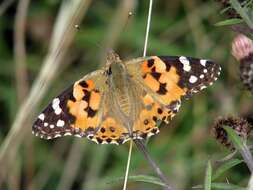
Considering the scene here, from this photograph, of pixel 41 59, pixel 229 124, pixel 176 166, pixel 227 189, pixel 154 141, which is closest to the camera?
pixel 227 189

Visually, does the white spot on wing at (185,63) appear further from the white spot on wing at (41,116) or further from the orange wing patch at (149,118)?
the white spot on wing at (41,116)

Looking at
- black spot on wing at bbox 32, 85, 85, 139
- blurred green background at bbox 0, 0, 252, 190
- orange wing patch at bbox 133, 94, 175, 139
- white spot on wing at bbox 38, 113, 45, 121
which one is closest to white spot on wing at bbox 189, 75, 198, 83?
orange wing patch at bbox 133, 94, 175, 139

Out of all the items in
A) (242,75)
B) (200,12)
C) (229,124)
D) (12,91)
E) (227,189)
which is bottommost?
(227,189)

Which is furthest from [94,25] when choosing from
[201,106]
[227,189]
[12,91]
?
[227,189]

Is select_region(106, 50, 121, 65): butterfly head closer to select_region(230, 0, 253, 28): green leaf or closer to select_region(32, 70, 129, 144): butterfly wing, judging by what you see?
select_region(32, 70, 129, 144): butterfly wing

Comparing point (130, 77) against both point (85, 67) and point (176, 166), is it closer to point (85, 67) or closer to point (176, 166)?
point (176, 166)

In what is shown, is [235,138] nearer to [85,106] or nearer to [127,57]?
[85,106]

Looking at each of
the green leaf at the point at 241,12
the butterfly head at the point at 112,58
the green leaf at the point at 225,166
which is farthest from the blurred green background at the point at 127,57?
the green leaf at the point at 241,12
